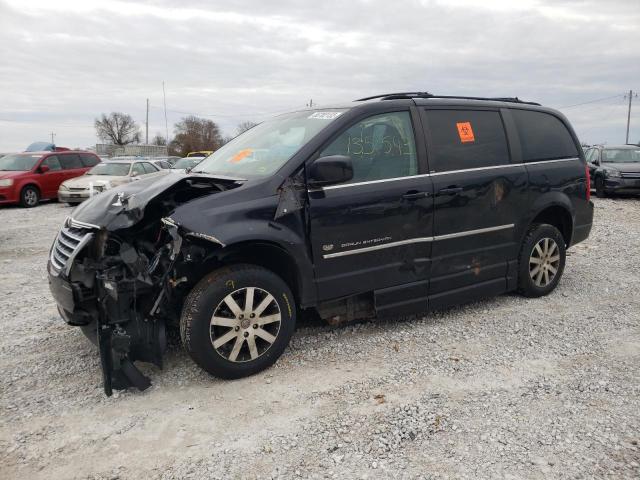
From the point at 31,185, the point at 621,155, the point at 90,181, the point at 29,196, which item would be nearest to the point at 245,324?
the point at 90,181

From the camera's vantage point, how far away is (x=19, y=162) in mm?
15570

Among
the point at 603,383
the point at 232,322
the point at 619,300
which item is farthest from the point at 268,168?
the point at 619,300

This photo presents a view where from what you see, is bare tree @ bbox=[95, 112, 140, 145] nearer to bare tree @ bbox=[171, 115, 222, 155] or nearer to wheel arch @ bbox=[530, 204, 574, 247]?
bare tree @ bbox=[171, 115, 222, 155]

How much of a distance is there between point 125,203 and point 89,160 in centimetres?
1580

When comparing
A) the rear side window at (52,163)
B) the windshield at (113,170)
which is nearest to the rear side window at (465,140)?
the windshield at (113,170)

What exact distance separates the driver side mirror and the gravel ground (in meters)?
1.38

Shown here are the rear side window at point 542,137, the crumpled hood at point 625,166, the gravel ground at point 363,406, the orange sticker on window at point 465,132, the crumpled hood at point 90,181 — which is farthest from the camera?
the crumpled hood at point 625,166

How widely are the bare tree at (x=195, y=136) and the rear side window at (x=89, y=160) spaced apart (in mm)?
49797

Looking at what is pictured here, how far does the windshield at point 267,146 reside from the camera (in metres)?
3.79

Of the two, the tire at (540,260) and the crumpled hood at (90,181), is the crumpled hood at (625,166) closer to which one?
the tire at (540,260)

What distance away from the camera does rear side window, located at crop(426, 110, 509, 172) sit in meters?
4.27

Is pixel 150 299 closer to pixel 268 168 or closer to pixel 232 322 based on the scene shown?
pixel 232 322

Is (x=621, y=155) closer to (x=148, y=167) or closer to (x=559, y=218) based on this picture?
(x=559, y=218)

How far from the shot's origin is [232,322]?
3365 millimetres
